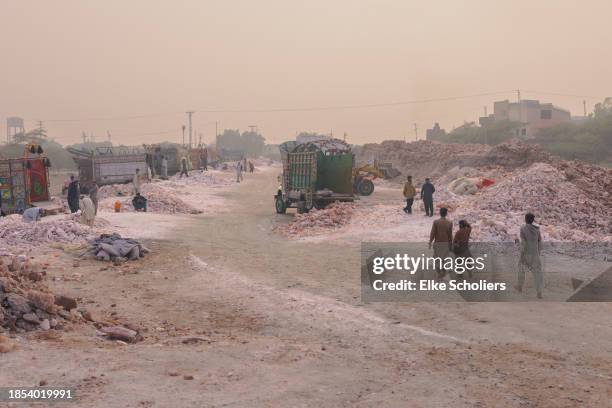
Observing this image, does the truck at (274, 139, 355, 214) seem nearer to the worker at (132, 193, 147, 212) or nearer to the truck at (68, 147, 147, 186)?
the worker at (132, 193, 147, 212)

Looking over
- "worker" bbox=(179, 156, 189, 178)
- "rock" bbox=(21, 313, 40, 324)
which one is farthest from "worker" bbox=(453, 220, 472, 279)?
"worker" bbox=(179, 156, 189, 178)

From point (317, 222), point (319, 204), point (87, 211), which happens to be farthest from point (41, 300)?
point (319, 204)

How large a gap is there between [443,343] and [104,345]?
174 inches

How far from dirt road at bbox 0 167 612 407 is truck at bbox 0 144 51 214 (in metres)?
11.9

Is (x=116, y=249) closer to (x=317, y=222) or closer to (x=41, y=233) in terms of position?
(x=41, y=233)

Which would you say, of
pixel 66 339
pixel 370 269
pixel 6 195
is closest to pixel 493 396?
pixel 66 339

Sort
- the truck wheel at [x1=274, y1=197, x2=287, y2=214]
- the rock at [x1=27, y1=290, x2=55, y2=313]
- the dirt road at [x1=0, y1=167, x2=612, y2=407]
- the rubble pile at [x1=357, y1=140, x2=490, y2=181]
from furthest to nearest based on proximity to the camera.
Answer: the rubble pile at [x1=357, y1=140, x2=490, y2=181] < the truck wheel at [x1=274, y1=197, x2=287, y2=214] < the rock at [x1=27, y1=290, x2=55, y2=313] < the dirt road at [x1=0, y1=167, x2=612, y2=407]

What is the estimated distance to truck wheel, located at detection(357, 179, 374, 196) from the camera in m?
34.8

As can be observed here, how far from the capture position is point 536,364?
7.08m

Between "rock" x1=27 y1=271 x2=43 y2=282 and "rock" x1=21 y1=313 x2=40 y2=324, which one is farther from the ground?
"rock" x1=27 y1=271 x2=43 y2=282

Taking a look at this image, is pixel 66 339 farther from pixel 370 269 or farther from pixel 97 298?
pixel 370 269

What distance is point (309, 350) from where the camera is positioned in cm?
767

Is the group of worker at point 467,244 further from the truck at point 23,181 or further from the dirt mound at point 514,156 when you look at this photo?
the dirt mound at point 514,156

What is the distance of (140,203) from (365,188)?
1481 centimetres
